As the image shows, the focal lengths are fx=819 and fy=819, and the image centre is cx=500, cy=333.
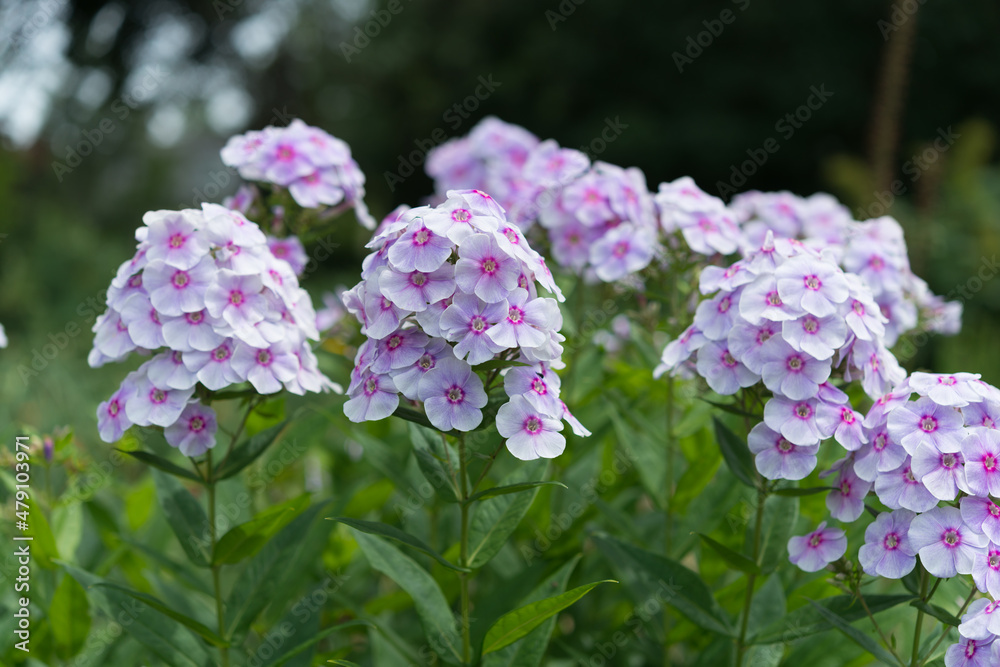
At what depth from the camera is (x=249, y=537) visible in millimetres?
1909

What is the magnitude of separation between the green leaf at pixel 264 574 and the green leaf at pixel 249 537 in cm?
3

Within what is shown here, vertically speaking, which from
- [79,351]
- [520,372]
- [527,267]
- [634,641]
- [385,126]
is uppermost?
[527,267]

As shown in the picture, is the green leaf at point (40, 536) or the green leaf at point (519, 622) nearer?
the green leaf at point (519, 622)

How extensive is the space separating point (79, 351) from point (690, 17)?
33.9 feet

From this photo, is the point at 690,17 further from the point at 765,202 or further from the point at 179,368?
the point at 179,368

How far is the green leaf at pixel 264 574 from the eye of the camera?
1.94 meters

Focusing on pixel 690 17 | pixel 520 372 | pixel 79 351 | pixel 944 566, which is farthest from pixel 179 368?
pixel 690 17

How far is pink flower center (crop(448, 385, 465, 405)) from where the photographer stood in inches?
57.7

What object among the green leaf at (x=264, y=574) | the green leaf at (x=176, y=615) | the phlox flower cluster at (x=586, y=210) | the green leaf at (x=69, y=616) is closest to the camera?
the green leaf at (x=176, y=615)

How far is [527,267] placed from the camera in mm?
1505

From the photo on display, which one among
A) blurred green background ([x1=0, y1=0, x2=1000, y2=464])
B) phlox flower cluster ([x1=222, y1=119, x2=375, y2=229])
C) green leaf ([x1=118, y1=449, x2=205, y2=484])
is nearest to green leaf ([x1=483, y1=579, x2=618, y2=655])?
green leaf ([x1=118, y1=449, x2=205, y2=484])

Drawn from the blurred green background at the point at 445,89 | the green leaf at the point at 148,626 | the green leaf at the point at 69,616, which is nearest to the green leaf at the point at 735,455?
the green leaf at the point at 148,626

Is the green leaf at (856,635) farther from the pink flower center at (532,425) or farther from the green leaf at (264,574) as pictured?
the green leaf at (264,574)

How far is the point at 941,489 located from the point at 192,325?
147cm
